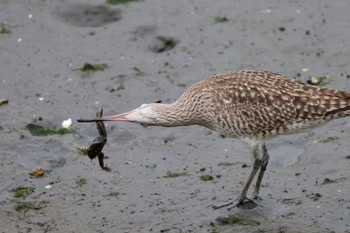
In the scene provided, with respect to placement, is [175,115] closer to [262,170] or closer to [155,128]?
[262,170]

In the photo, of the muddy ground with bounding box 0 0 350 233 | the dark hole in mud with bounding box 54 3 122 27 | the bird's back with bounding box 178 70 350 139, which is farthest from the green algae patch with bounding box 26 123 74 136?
the dark hole in mud with bounding box 54 3 122 27

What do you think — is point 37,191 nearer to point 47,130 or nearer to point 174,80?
point 47,130

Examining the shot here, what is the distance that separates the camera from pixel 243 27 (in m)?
13.1

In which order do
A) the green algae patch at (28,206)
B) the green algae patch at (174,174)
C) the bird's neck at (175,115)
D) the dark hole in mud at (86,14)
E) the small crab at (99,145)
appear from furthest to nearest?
the dark hole in mud at (86,14)
the green algae patch at (174,174)
the small crab at (99,145)
the green algae patch at (28,206)
the bird's neck at (175,115)

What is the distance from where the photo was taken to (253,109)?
9508 millimetres

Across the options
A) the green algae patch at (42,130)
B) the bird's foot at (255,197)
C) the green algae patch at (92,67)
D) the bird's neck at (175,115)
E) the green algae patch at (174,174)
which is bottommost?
the green algae patch at (42,130)

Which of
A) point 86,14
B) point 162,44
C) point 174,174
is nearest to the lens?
point 174,174

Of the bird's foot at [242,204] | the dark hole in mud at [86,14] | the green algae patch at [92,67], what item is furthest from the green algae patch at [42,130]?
the dark hole in mud at [86,14]

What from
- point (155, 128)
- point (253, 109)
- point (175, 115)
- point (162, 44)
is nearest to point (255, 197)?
point (253, 109)

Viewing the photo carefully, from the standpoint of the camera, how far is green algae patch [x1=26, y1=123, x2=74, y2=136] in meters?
11.3

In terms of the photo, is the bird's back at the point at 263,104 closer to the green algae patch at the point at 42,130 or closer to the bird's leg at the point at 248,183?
the bird's leg at the point at 248,183

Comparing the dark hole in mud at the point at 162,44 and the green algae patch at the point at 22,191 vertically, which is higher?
the dark hole in mud at the point at 162,44

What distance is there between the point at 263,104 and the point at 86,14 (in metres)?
5.09

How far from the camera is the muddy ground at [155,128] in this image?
9805mm
